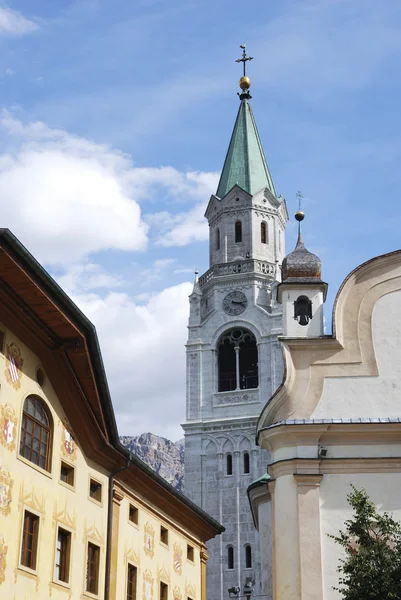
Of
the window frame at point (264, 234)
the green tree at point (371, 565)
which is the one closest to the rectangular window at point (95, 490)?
the green tree at point (371, 565)

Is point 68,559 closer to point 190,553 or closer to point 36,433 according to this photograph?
point 36,433

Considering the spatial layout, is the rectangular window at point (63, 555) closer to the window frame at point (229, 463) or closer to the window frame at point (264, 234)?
the window frame at point (229, 463)

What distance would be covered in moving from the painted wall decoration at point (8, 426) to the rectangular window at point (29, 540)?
1891 millimetres

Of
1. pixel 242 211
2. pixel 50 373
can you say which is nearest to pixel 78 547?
pixel 50 373

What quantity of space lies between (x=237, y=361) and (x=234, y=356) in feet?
2.18

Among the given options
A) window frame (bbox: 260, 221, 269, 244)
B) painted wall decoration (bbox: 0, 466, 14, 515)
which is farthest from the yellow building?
window frame (bbox: 260, 221, 269, 244)

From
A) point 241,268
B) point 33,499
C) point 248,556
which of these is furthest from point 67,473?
point 241,268

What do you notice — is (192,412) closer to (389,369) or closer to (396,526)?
(389,369)

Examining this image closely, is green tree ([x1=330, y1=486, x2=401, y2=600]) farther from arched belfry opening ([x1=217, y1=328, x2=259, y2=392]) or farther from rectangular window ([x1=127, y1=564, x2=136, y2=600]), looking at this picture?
arched belfry opening ([x1=217, y1=328, x2=259, y2=392])

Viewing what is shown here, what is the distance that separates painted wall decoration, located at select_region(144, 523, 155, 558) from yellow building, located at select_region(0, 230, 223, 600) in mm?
32

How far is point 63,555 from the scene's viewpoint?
26.7 m

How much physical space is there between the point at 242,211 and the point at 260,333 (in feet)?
43.7

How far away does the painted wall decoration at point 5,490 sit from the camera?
76.2 ft

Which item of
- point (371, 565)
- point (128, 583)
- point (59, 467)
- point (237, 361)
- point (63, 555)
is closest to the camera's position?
point (371, 565)
